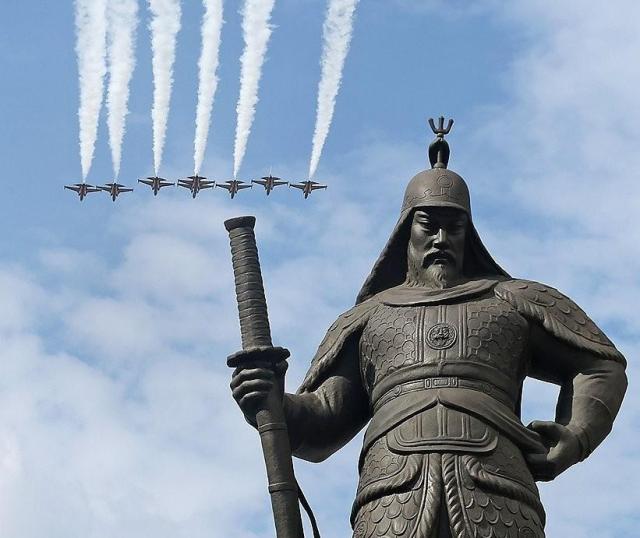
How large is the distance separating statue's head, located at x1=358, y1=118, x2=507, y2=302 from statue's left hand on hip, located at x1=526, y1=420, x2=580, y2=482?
1383mm

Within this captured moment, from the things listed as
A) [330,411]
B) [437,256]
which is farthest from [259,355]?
[437,256]

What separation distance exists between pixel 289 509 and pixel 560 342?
233 cm

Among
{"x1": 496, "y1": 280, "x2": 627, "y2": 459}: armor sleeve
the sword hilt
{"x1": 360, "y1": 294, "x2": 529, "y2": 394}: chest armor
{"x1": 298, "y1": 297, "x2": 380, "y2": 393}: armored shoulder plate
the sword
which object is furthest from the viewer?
{"x1": 298, "y1": 297, "x2": 380, "y2": 393}: armored shoulder plate

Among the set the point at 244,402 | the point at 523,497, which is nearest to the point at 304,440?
the point at 244,402

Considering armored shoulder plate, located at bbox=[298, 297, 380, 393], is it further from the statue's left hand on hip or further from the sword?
the statue's left hand on hip

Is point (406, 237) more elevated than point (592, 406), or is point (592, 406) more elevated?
point (406, 237)

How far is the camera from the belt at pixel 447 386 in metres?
10.3

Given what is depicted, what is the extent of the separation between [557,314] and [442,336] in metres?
0.99

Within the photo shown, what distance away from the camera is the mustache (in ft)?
36.6

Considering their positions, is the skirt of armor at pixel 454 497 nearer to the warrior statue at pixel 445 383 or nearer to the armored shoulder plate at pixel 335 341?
the warrior statue at pixel 445 383

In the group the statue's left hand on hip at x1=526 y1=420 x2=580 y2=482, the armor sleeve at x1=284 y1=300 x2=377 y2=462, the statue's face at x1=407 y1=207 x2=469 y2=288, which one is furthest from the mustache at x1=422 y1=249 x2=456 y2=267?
the statue's left hand on hip at x1=526 y1=420 x2=580 y2=482

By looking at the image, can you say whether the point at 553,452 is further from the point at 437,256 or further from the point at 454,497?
the point at 437,256

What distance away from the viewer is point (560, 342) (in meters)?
10.9

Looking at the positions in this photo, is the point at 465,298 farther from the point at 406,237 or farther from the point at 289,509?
the point at 289,509
